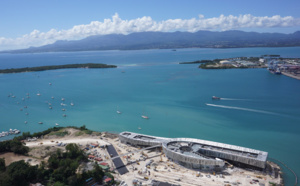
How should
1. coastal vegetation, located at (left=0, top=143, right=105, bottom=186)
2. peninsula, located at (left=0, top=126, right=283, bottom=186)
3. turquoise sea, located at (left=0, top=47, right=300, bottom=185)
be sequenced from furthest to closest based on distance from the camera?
turquoise sea, located at (left=0, top=47, right=300, bottom=185)
peninsula, located at (left=0, top=126, right=283, bottom=186)
coastal vegetation, located at (left=0, top=143, right=105, bottom=186)

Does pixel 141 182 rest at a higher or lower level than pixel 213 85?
lower

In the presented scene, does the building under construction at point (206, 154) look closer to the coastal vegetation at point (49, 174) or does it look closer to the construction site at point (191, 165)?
the construction site at point (191, 165)

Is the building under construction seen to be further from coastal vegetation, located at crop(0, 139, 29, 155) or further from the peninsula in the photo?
coastal vegetation, located at crop(0, 139, 29, 155)

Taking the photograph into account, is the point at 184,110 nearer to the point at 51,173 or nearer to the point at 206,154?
the point at 206,154

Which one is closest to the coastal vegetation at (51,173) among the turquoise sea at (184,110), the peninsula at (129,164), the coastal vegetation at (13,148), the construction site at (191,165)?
the peninsula at (129,164)

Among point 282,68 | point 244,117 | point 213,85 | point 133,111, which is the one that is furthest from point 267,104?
point 282,68

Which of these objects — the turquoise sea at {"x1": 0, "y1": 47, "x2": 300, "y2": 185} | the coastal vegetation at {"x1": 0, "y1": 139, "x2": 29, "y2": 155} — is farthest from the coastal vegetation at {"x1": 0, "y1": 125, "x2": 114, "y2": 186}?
the turquoise sea at {"x1": 0, "y1": 47, "x2": 300, "y2": 185}

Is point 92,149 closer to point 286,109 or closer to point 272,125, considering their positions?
point 272,125

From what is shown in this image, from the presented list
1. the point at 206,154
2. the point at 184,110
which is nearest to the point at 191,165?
the point at 206,154
